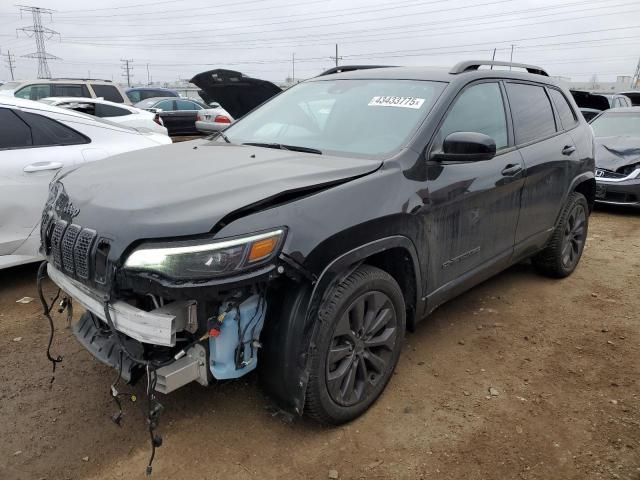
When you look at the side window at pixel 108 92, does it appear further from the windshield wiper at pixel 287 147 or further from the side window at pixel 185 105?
the windshield wiper at pixel 287 147

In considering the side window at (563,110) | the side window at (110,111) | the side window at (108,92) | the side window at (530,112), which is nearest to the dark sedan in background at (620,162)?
the side window at (563,110)

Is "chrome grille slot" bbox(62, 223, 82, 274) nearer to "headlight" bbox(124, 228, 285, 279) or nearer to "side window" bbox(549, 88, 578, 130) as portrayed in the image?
"headlight" bbox(124, 228, 285, 279)

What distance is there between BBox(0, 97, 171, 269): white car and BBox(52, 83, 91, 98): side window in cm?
928

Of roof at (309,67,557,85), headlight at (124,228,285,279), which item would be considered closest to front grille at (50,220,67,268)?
headlight at (124,228,285,279)

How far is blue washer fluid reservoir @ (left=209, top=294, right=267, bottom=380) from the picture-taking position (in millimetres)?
2186

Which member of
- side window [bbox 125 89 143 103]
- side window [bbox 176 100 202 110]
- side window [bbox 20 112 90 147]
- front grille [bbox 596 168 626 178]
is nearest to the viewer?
side window [bbox 20 112 90 147]

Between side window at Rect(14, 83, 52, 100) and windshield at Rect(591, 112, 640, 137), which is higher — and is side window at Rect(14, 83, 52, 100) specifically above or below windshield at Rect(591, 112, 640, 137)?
above

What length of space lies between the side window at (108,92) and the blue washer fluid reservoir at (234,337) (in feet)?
40.3

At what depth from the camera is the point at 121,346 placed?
2178 millimetres

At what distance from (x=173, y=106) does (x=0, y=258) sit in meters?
13.9

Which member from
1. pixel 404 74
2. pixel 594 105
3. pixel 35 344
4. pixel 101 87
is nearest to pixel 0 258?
pixel 35 344

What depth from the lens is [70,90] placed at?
1282 cm

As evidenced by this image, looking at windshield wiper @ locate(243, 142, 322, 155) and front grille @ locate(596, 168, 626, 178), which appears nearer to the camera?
windshield wiper @ locate(243, 142, 322, 155)

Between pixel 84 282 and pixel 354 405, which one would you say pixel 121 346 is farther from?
pixel 354 405
